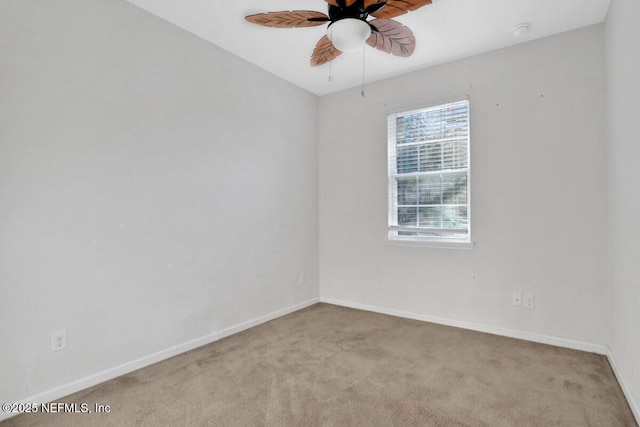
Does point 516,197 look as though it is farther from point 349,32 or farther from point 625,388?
point 349,32

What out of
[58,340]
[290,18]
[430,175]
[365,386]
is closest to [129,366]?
[58,340]

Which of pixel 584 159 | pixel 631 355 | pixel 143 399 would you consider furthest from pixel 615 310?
pixel 143 399

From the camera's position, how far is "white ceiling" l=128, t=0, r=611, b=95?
2424mm

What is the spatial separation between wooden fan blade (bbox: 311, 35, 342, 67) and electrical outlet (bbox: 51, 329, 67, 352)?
248cm

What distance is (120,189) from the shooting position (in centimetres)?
235

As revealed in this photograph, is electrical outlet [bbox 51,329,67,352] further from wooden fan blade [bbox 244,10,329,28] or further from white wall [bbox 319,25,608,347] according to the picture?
white wall [bbox 319,25,608,347]

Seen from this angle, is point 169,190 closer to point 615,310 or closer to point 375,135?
point 375,135

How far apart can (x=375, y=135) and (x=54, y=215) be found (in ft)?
9.69

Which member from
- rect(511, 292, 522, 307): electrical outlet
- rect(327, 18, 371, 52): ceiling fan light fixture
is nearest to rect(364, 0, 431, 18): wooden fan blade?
rect(327, 18, 371, 52): ceiling fan light fixture

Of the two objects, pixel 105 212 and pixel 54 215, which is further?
pixel 105 212

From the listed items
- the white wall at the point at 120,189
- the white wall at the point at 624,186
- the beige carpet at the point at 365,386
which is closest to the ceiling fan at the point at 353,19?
the white wall at the point at 120,189

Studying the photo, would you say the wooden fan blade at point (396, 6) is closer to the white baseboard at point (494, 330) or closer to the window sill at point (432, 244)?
the window sill at point (432, 244)

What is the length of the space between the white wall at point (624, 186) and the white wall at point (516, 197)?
6.9 inches

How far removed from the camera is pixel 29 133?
1.95 m
